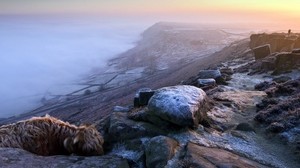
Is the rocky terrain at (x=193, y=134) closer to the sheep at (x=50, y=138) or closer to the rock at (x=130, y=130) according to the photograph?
the rock at (x=130, y=130)

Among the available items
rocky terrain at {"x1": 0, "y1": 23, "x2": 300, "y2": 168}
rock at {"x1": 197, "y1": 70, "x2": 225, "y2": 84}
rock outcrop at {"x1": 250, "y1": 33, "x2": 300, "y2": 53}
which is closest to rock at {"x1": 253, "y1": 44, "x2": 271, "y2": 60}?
rock outcrop at {"x1": 250, "y1": 33, "x2": 300, "y2": 53}

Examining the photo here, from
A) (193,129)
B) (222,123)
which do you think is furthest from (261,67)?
(193,129)

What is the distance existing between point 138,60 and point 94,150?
542ft

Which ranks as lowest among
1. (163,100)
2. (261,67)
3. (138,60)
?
(138,60)

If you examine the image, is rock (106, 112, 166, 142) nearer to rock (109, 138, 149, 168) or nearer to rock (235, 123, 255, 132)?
rock (109, 138, 149, 168)

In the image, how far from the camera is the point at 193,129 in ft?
36.8

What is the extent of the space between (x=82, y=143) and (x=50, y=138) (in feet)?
2.99

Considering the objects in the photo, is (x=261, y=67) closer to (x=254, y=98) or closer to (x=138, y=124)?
(x=254, y=98)

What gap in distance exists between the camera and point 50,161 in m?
8.88

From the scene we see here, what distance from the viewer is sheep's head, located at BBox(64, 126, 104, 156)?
959 cm

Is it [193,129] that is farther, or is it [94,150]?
[193,129]

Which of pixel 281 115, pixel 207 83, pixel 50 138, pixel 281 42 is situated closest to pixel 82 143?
pixel 50 138

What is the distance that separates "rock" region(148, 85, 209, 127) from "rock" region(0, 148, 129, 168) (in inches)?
91.2

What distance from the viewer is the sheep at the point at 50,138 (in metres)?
9.46
